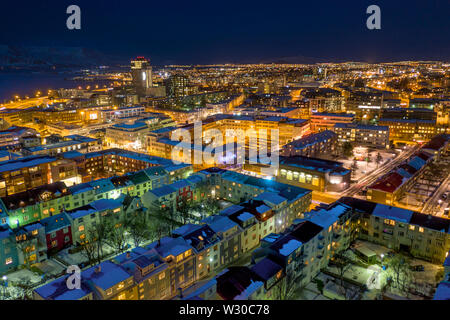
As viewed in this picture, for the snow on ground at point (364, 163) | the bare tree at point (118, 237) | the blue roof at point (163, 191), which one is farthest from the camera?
the snow on ground at point (364, 163)

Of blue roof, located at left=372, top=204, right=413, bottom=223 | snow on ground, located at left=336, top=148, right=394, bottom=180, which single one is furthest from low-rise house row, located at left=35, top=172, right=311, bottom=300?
snow on ground, located at left=336, top=148, right=394, bottom=180

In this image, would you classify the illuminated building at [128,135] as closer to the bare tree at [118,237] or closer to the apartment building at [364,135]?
the bare tree at [118,237]

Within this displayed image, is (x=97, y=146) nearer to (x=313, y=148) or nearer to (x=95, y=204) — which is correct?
(x=95, y=204)

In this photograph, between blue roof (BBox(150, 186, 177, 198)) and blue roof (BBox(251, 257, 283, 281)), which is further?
blue roof (BBox(150, 186, 177, 198))

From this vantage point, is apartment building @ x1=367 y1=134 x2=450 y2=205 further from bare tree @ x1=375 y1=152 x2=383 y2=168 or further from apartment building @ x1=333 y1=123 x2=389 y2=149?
apartment building @ x1=333 y1=123 x2=389 y2=149

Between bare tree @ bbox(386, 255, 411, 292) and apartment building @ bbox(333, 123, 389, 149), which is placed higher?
apartment building @ bbox(333, 123, 389, 149)

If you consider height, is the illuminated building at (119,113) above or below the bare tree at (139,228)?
above

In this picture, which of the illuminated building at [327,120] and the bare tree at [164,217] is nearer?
the bare tree at [164,217]

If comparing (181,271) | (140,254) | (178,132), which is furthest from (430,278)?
(178,132)

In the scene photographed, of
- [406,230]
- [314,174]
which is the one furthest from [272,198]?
[314,174]

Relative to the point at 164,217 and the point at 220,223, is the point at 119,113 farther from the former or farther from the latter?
the point at 220,223

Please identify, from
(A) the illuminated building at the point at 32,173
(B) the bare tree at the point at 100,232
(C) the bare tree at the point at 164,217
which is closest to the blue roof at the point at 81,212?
(B) the bare tree at the point at 100,232
